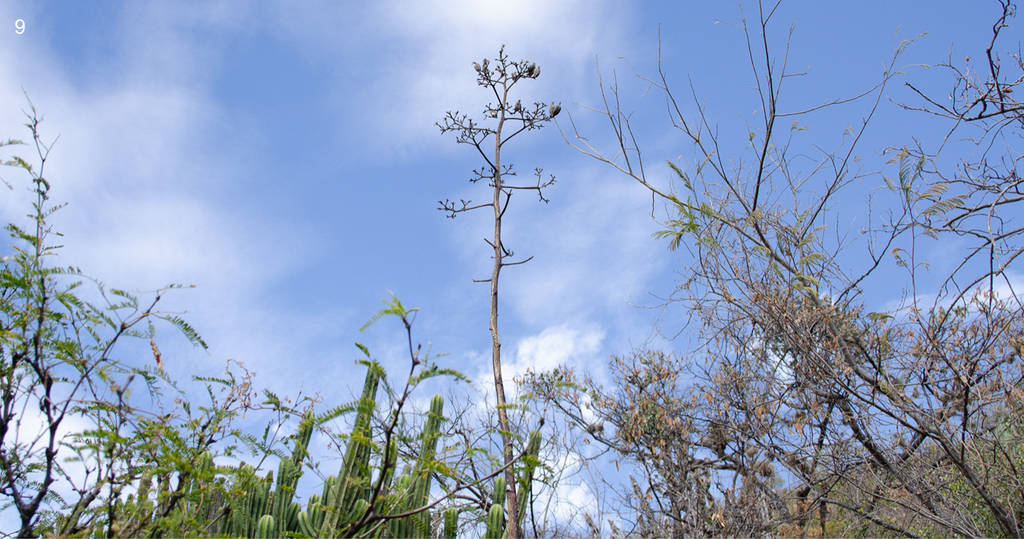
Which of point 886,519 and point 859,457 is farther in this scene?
point 886,519

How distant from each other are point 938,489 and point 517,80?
4.80 m

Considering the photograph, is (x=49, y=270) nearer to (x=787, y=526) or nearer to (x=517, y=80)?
(x=517, y=80)

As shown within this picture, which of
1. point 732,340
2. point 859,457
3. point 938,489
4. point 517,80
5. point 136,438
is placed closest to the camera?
point 136,438

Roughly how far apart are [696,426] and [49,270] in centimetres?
593

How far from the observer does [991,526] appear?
18.2ft

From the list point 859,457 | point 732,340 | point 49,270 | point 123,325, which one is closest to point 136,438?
point 123,325

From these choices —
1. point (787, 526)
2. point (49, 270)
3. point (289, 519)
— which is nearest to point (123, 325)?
point (49, 270)

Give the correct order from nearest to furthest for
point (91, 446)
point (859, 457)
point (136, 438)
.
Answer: point (91, 446) → point (136, 438) → point (859, 457)

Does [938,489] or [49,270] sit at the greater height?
[49,270]

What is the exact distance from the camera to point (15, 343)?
7.17 ft

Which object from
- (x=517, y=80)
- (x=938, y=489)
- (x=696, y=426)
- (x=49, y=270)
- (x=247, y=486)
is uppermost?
(x=517, y=80)

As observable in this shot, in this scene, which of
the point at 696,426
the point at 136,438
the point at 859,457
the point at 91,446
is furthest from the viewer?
the point at 696,426

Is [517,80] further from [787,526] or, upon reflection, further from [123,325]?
[787,526]

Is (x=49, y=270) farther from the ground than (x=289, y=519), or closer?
farther from the ground
